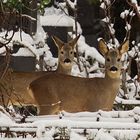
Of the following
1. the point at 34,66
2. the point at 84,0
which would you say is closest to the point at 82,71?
the point at 34,66

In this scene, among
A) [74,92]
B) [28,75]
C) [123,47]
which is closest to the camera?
[74,92]

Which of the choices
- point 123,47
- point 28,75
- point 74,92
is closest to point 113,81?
point 123,47

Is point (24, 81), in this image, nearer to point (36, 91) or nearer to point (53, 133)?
point (36, 91)

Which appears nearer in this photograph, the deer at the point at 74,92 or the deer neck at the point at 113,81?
the deer at the point at 74,92

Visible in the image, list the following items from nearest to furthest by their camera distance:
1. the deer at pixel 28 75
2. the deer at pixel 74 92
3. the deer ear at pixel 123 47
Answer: the deer at pixel 74 92 < the deer at pixel 28 75 < the deer ear at pixel 123 47

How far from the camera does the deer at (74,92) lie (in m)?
7.54

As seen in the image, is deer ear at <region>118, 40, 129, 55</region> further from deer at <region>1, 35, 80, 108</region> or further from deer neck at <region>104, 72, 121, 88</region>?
deer at <region>1, 35, 80, 108</region>

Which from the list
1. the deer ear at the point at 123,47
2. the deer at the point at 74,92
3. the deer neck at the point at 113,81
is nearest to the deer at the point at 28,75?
the deer at the point at 74,92

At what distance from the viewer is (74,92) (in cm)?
765

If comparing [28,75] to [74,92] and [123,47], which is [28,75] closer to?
[74,92]

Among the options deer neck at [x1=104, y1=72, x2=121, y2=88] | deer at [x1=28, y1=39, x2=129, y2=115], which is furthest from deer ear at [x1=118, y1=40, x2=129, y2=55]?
deer neck at [x1=104, y1=72, x2=121, y2=88]

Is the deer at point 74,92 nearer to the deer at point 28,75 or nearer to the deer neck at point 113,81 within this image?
the deer neck at point 113,81

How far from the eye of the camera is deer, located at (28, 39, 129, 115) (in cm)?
754

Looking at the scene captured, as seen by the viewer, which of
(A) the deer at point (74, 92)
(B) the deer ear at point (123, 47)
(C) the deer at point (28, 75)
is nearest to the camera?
(A) the deer at point (74, 92)
